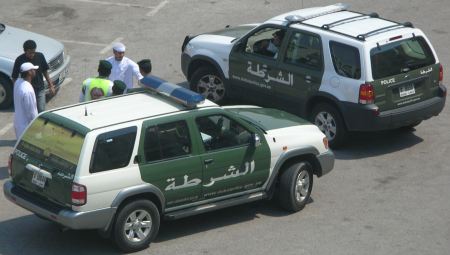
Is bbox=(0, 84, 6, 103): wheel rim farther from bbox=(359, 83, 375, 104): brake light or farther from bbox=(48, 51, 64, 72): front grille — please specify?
bbox=(359, 83, 375, 104): brake light

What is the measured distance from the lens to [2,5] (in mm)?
22594

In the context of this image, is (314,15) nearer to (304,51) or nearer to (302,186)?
(304,51)

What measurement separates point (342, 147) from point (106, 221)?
17.0ft

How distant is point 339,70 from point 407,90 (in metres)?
1.04

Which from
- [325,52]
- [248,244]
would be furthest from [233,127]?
[325,52]

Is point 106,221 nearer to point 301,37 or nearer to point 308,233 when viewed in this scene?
point 308,233

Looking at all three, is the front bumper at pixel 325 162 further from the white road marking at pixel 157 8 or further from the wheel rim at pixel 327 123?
the white road marking at pixel 157 8

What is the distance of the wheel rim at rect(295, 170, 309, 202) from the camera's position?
12875 millimetres

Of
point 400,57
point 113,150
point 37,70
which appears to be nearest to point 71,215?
point 113,150

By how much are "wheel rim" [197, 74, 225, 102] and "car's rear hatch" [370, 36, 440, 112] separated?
309 cm

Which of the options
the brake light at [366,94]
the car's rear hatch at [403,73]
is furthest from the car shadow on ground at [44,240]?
the car's rear hatch at [403,73]

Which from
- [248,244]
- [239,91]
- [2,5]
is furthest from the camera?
[2,5]

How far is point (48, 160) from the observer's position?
37.2ft

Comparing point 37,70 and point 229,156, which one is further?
point 37,70
